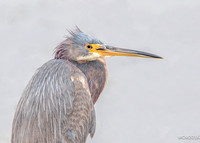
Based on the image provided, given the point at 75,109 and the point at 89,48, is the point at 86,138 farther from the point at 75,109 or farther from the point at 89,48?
the point at 89,48

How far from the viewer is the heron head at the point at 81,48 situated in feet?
15.1

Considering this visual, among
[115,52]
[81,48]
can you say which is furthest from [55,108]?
[115,52]

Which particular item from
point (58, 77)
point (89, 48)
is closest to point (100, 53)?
point (89, 48)

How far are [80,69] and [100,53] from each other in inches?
12.2

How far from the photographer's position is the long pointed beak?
185 inches

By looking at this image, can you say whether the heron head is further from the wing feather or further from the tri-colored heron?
the wing feather

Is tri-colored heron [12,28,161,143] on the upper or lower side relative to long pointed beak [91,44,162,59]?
lower

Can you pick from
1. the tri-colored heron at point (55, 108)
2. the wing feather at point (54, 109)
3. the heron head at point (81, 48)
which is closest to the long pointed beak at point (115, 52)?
the heron head at point (81, 48)

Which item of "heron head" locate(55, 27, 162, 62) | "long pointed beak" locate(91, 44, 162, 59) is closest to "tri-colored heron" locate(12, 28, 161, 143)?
"heron head" locate(55, 27, 162, 62)

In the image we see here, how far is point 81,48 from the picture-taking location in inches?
182

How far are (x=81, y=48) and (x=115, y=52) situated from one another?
1.52ft

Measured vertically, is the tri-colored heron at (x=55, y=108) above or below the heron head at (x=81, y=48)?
below

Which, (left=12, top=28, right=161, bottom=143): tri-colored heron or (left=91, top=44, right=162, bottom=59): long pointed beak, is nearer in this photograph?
(left=12, top=28, right=161, bottom=143): tri-colored heron

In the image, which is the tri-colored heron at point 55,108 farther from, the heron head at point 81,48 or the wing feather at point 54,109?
the heron head at point 81,48
